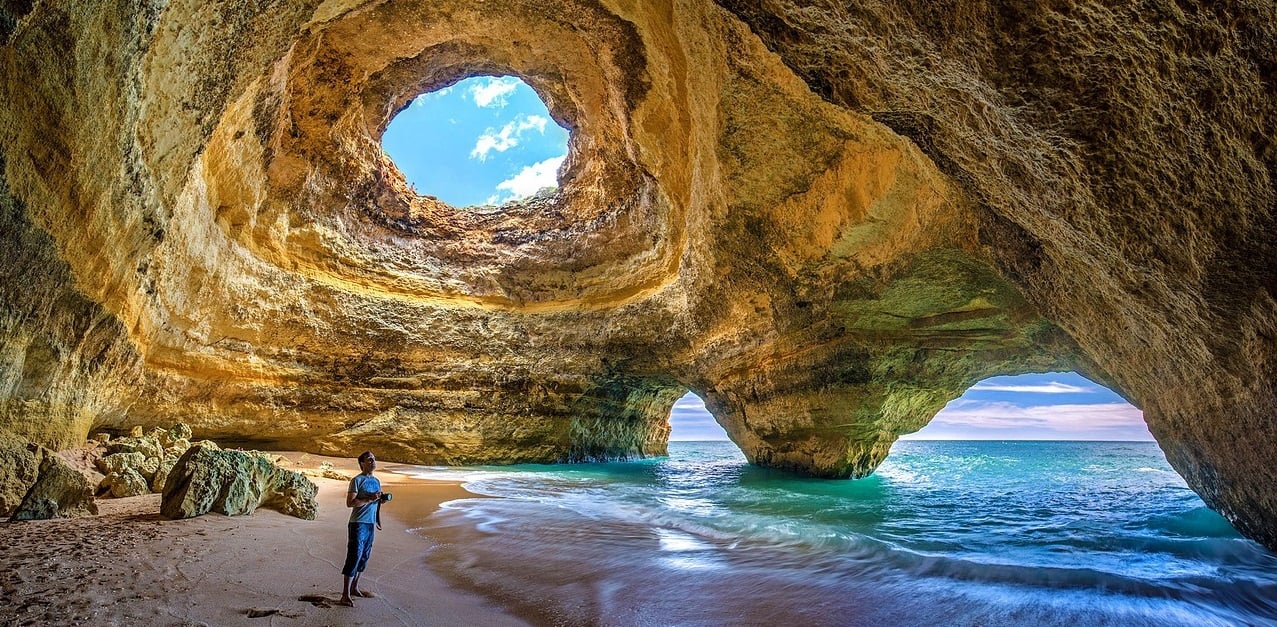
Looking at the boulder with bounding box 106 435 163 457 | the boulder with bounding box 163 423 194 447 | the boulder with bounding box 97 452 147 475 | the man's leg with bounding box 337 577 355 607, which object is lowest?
the man's leg with bounding box 337 577 355 607

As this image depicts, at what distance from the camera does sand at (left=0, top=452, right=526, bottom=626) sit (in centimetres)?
234

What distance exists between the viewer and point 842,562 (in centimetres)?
426

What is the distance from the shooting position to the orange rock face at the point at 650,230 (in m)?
3.05

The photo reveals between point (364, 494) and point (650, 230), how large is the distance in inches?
358

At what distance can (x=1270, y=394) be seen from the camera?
3354mm

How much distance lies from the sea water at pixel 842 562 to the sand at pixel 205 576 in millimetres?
371

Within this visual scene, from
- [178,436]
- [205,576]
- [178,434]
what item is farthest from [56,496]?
[178,434]

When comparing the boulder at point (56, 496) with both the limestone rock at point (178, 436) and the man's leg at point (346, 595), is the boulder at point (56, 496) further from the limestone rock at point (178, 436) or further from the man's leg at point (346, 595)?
the limestone rock at point (178, 436)

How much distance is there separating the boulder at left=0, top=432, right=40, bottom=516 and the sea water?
2699 mm

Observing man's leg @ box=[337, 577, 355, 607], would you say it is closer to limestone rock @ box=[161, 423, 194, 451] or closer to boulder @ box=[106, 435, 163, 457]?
boulder @ box=[106, 435, 163, 457]

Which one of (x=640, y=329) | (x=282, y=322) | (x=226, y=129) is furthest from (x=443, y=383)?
(x=226, y=129)

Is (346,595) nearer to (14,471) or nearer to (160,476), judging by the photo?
(14,471)

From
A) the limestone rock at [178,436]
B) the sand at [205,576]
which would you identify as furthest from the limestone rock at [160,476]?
the limestone rock at [178,436]

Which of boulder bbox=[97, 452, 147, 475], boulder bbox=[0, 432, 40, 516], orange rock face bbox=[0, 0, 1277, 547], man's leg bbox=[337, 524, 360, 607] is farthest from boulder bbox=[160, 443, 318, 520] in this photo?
man's leg bbox=[337, 524, 360, 607]
